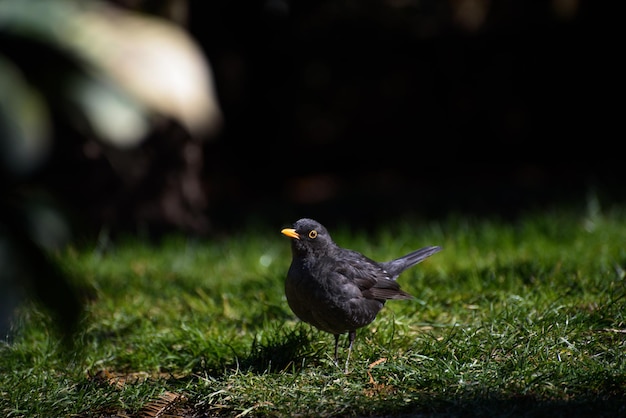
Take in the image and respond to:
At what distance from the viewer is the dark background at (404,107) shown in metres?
8.70

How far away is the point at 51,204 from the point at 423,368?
2.66 m

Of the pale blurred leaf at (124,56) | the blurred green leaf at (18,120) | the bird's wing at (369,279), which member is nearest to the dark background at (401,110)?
the bird's wing at (369,279)

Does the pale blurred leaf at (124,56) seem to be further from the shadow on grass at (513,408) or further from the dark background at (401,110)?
the dark background at (401,110)

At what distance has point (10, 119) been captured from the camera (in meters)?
1.53

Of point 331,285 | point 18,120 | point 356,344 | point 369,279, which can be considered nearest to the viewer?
point 18,120

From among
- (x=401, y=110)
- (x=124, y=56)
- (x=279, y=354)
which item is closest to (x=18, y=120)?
(x=124, y=56)

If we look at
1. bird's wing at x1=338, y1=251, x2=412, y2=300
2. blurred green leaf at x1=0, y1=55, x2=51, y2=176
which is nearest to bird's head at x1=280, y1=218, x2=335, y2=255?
bird's wing at x1=338, y1=251, x2=412, y2=300

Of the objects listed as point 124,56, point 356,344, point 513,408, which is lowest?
point 356,344

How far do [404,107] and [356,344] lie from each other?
592 cm

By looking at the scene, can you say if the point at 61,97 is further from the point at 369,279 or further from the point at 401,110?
the point at 401,110

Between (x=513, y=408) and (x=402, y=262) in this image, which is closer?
(x=513, y=408)

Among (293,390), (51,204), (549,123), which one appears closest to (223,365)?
(293,390)

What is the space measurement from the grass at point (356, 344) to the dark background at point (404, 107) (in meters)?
2.47

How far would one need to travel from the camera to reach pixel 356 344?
4574 millimetres
